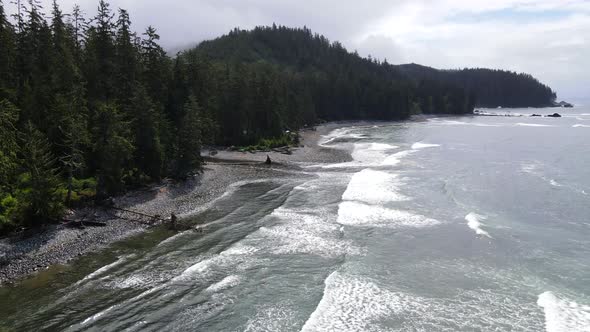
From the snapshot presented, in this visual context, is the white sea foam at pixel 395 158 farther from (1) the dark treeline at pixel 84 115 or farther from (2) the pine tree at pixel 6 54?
(2) the pine tree at pixel 6 54

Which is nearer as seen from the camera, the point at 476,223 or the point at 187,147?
the point at 476,223

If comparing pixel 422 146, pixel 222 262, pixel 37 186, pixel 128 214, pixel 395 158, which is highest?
pixel 37 186

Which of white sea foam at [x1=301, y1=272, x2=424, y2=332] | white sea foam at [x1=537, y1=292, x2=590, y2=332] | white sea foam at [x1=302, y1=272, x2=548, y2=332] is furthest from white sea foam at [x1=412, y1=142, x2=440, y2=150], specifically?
white sea foam at [x1=302, y1=272, x2=548, y2=332]

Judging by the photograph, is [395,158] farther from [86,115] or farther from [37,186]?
[37,186]

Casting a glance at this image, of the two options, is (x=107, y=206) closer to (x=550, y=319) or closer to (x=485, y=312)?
(x=485, y=312)

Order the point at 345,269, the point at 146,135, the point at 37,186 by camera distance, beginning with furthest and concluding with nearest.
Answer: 1. the point at 146,135
2. the point at 37,186
3. the point at 345,269

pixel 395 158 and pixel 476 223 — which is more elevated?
pixel 395 158

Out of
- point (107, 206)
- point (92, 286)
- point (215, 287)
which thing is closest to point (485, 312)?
point (215, 287)

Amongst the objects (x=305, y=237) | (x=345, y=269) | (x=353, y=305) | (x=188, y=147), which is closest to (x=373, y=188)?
(x=305, y=237)
